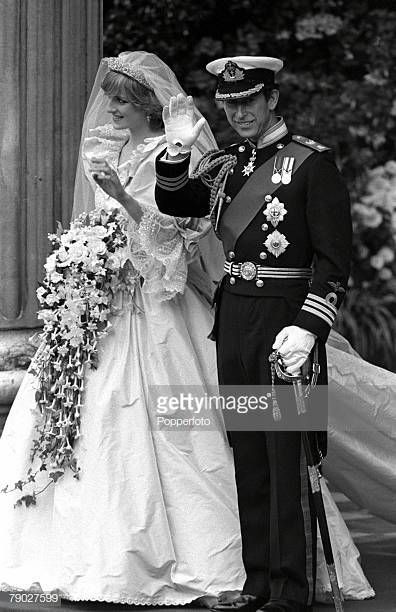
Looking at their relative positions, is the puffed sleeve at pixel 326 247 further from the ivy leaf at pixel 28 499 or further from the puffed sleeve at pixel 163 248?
the ivy leaf at pixel 28 499

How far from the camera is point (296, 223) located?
408cm

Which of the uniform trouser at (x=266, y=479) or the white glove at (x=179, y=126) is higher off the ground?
the white glove at (x=179, y=126)

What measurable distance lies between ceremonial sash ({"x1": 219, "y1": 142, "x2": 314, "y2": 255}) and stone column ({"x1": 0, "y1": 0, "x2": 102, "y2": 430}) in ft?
3.52

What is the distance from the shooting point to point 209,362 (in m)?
4.61

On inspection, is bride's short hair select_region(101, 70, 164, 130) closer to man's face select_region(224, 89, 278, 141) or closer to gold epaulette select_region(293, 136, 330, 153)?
Answer: man's face select_region(224, 89, 278, 141)

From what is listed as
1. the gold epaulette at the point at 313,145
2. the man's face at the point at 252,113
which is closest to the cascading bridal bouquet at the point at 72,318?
the man's face at the point at 252,113

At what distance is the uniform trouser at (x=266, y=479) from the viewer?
13.4 ft

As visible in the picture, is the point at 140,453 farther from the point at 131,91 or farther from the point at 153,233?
the point at 131,91

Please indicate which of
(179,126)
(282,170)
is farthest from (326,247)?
(179,126)

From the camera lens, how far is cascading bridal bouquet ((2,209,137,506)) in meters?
4.47

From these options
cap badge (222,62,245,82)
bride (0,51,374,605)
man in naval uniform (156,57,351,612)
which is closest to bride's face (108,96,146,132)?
bride (0,51,374,605)

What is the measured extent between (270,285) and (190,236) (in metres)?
0.44

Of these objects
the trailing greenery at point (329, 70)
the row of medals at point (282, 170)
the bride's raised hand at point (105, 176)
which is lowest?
the trailing greenery at point (329, 70)

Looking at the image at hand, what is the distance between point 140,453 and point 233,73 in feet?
4.03
